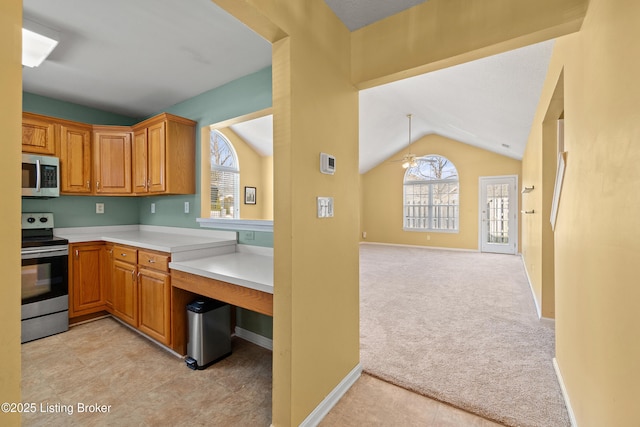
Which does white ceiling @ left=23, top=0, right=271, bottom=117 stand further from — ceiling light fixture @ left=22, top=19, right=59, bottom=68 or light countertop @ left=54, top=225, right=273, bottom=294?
light countertop @ left=54, top=225, right=273, bottom=294

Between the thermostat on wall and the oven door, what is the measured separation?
2929 millimetres

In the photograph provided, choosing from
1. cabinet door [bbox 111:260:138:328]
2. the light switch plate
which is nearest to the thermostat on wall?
the light switch plate

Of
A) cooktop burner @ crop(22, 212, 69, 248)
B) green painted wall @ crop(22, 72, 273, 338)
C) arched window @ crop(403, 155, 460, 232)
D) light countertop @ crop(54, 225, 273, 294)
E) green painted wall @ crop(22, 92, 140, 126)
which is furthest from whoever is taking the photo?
arched window @ crop(403, 155, 460, 232)

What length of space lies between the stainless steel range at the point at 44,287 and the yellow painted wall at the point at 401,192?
7901 millimetres

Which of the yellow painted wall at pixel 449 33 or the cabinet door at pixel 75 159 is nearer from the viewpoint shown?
the yellow painted wall at pixel 449 33

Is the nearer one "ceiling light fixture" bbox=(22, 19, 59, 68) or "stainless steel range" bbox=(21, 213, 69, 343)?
"ceiling light fixture" bbox=(22, 19, 59, 68)

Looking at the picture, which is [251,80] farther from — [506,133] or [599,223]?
[506,133]

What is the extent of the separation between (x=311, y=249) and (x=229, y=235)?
57.1 inches

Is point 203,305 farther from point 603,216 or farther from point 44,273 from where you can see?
point 603,216

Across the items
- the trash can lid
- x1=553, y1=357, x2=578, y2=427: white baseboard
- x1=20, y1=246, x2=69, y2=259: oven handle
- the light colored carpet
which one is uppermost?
x1=20, y1=246, x2=69, y2=259: oven handle

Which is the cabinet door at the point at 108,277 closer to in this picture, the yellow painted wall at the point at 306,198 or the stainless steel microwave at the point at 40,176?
the stainless steel microwave at the point at 40,176

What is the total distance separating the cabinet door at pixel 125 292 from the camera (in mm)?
2742

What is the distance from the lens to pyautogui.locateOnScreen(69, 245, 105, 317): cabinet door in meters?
3.03

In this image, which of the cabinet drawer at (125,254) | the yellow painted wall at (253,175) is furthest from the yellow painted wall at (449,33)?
the yellow painted wall at (253,175)
